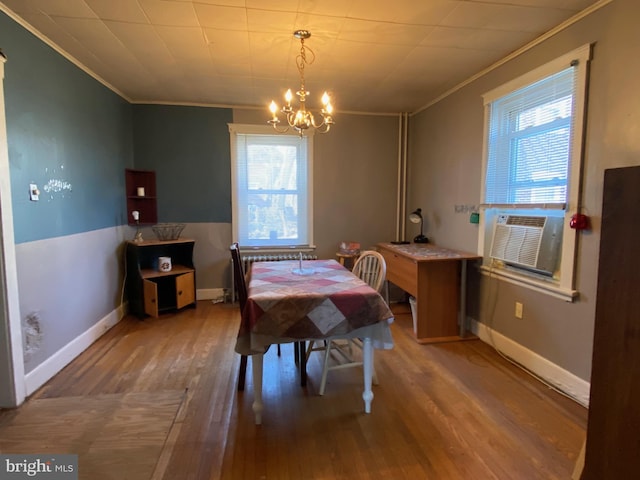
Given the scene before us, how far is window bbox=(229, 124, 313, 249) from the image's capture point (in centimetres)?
431

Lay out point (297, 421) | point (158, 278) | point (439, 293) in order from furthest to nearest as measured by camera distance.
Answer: point (158, 278), point (439, 293), point (297, 421)

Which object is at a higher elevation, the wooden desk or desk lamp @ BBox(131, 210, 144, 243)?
desk lamp @ BBox(131, 210, 144, 243)

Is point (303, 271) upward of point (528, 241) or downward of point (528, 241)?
downward

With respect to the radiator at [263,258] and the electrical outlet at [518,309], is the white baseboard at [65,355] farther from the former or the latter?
the electrical outlet at [518,309]

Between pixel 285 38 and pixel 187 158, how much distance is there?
87.6 inches

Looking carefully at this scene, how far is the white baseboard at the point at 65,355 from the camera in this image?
230cm

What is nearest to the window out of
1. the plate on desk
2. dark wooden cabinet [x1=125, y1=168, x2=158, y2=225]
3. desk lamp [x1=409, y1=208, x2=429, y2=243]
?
dark wooden cabinet [x1=125, y1=168, x2=158, y2=225]

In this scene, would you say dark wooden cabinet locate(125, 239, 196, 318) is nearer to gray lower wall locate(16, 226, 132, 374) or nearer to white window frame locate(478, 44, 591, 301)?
gray lower wall locate(16, 226, 132, 374)

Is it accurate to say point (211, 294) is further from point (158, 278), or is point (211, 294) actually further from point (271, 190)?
point (271, 190)

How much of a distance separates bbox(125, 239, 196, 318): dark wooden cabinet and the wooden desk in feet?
8.02

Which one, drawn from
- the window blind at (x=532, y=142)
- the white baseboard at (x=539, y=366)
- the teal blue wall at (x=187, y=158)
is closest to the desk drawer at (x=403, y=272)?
the white baseboard at (x=539, y=366)

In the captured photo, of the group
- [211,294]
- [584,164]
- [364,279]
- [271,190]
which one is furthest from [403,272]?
[211,294]

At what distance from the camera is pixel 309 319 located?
191 centimetres

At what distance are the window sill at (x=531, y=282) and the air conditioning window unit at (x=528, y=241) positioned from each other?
0.08m
